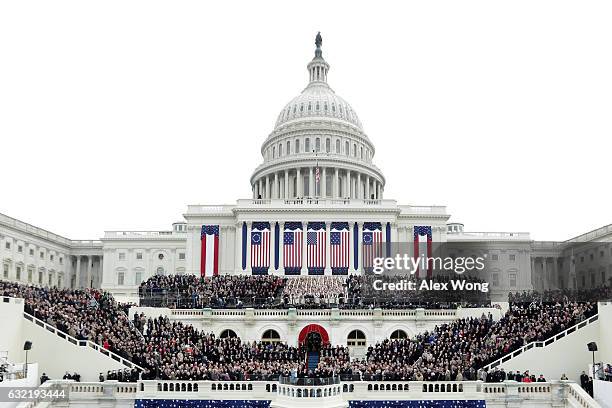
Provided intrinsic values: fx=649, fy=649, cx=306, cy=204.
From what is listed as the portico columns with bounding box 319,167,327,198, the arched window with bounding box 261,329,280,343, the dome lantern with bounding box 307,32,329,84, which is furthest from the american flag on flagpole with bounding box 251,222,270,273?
the dome lantern with bounding box 307,32,329,84

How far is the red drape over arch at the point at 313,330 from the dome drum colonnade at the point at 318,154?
48780 mm

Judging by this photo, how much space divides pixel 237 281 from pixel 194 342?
1607 cm

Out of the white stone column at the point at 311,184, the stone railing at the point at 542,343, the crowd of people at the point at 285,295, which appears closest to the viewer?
the stone railing at the point at 542,343

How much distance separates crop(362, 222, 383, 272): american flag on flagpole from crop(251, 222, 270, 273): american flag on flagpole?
1176cm

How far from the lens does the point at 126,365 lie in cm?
3791

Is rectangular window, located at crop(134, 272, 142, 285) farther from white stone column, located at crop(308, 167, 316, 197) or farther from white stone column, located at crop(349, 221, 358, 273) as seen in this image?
white stone column, located at crop(349, 221, 358, 273)

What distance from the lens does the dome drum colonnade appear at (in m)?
101

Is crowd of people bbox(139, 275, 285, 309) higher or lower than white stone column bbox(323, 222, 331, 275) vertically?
lower

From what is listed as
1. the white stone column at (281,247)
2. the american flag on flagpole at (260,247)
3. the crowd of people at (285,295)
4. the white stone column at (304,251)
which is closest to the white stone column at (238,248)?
the american flag on flagpole at (260,247)

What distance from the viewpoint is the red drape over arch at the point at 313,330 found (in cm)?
4919

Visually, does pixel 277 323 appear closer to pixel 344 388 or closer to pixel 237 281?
pixel 237 281

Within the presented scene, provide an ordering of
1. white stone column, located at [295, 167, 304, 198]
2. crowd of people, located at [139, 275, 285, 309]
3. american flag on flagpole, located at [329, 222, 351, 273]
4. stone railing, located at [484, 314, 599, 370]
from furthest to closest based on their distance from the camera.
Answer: white stone column, located at [295, 167, 304, 198], american flag on flagpole, located at [329, 222, 351, 273], crowd of people, located at [139, 275, 285, 309], stone railing, located at [484, 314, 599, 370]

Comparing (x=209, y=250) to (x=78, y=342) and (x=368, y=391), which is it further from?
(x=368, y=391)

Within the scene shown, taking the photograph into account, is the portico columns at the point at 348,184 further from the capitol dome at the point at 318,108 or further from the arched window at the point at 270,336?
the arched window at the point at 270,336
